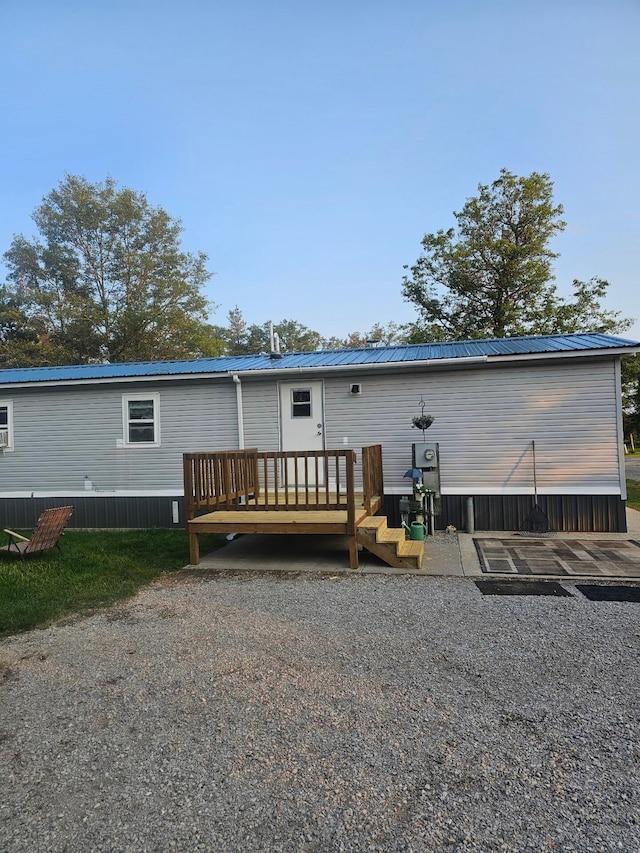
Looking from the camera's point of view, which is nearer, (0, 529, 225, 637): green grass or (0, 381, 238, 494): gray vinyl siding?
(0, 529, 225, 637): green grass

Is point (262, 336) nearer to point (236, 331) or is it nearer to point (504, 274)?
point (236, 331)

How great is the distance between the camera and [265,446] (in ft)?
29.0

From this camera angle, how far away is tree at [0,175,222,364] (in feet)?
79.4

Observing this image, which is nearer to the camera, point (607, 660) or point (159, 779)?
point (159, 779)

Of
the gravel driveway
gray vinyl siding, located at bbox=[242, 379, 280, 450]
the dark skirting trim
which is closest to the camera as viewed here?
the gravel driveway

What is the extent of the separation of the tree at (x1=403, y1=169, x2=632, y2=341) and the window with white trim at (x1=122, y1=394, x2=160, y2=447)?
12.8 meters

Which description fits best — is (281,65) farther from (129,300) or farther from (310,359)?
(129,300)

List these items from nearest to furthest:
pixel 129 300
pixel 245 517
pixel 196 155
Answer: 1. pixel 245 517
2. pixel 196 155
3. pixel 129 300

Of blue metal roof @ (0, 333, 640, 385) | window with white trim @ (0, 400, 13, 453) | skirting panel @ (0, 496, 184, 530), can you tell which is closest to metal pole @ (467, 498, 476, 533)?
blue metal roof @ (0, 333, 640, 385)

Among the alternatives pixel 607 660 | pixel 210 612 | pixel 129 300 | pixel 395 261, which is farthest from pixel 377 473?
pixel 129 300

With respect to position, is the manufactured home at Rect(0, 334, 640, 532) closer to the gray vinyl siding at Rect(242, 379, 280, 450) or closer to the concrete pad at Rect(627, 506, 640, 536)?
the gray vinyl siding at Rect(242, 379, 280, 450)

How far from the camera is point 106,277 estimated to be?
2611cm

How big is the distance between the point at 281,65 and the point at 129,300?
1738cm

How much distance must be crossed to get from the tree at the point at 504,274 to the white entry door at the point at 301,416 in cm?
1171
